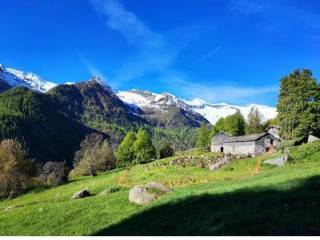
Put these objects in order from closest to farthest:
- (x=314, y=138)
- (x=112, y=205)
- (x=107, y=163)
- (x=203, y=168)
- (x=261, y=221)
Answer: (x=261, y=221)
(x=112, y=205)
(x=203, y=168)
(x=314, y=138)
(x=107, y=163)

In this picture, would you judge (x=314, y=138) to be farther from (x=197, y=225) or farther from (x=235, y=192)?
(x=197, y=225)

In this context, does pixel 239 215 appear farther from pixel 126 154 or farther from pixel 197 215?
pixel 126 154

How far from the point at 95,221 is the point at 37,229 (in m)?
4.65

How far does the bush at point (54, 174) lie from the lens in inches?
4082

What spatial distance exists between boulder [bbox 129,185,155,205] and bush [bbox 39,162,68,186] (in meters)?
64.3

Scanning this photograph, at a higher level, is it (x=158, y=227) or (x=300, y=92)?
(x=300, y=92)

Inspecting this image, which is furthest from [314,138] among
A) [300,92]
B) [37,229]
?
[37,229]

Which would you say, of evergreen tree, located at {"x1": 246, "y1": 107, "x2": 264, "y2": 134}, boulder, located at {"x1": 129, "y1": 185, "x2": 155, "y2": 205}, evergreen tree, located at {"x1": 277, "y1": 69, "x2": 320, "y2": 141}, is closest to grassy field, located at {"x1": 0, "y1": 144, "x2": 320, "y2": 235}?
boulder, located at {"x1": 129, "y1": 185, "x2": 155, "y2": 205}

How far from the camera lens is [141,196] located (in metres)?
34.7

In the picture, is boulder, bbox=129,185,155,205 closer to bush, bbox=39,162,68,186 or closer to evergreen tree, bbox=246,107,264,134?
bush, bbox=39,162,68,186

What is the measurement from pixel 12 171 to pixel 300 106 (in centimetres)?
6463

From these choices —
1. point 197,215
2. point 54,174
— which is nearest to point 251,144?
point 54,174

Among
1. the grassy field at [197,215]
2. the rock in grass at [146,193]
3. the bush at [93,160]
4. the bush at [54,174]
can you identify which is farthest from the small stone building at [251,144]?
the grassy field at [197,215]

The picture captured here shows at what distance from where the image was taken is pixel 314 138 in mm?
90562
